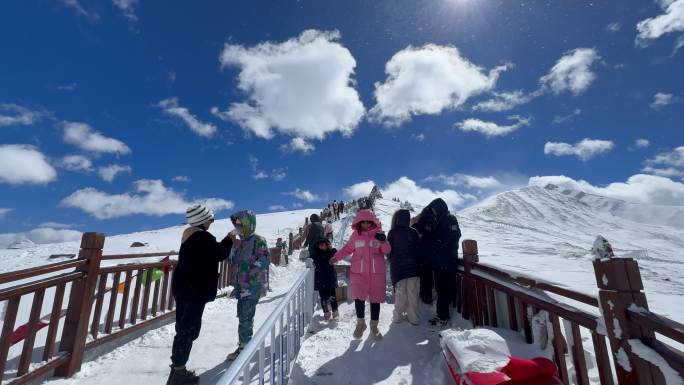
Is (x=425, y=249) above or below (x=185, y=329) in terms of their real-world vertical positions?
above

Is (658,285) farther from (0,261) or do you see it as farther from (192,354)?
(0,261)

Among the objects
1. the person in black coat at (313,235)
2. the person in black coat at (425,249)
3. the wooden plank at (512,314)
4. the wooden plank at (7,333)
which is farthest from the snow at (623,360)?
the wooden plank at (7,333)

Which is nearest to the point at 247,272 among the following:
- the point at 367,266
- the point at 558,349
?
the point at 367,266

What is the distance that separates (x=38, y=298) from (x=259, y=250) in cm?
213

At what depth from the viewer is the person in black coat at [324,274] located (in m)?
5.55

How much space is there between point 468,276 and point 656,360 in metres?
2.83

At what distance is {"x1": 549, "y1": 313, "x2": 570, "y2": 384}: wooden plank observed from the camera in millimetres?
2844

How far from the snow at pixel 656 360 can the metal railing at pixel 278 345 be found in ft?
7.18

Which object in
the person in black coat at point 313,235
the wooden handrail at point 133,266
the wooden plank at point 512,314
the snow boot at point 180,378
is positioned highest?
the person in black coat at point 313,235

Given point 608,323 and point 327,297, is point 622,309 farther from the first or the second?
point 327,297

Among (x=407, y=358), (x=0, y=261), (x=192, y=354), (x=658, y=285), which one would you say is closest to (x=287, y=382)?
(x=407, y=358)

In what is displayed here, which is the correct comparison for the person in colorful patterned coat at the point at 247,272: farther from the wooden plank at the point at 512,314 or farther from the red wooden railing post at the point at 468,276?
the wooden plank at the point at 512,314

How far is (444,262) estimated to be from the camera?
4695 millimetres

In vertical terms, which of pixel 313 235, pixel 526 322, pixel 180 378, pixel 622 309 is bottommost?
pixel 180 378
